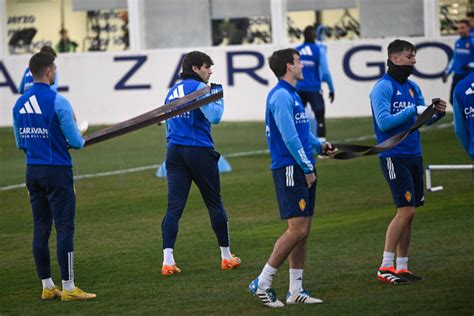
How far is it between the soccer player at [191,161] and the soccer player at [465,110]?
2422 millimetres

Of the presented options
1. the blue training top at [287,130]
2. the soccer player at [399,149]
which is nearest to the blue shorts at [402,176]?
the soccer player at [399,149]

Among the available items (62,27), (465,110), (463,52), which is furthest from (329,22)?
(465,110)

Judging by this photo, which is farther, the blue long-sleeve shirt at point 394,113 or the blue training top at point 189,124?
the blue training top at point 189,124

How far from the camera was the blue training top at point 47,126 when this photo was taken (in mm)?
9648

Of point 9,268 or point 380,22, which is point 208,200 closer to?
point 9,268

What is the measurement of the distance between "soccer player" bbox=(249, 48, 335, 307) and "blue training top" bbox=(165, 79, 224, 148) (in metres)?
1.63

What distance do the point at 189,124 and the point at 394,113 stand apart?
2063mm

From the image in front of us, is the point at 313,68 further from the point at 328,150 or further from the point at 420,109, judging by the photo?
the point at 328,150

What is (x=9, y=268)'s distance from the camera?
1169 cm

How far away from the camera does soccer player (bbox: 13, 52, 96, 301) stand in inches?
380

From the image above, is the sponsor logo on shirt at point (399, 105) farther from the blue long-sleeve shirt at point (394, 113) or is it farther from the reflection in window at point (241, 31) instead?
the reflection in window at point (241, 31)

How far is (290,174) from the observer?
9188mm

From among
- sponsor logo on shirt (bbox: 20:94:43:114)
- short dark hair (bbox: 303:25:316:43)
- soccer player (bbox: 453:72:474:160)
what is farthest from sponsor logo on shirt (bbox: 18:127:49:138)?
short dark hair (bbox: 303:25:316:43)

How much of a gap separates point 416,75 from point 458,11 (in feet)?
6.98
